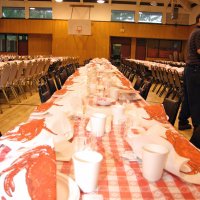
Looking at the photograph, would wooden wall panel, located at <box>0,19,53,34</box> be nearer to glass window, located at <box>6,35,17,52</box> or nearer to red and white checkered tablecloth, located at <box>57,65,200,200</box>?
glass window, located at <box>6,35,17,52</box>

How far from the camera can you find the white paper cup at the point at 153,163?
3.61ft

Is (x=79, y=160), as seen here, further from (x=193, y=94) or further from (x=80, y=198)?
(x=193, y=94)

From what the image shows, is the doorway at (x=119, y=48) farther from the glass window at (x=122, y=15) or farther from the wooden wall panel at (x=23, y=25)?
the wooden wall panel at (x=23, y=25)

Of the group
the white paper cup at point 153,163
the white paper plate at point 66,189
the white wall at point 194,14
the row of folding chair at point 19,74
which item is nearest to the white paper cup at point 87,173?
the white paper plate at point 66,189

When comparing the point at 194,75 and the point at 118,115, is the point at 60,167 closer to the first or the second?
the point at 118,115

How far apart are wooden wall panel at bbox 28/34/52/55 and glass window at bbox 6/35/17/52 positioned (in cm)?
91

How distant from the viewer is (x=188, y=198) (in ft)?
3.44

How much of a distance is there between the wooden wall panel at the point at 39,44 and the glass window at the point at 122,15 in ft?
14.5

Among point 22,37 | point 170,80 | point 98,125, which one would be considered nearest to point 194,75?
point 98,125

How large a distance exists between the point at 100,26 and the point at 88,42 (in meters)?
1.30

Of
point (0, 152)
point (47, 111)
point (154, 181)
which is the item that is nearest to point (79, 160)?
point (154, 181)

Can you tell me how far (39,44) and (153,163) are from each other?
19162 millimetres

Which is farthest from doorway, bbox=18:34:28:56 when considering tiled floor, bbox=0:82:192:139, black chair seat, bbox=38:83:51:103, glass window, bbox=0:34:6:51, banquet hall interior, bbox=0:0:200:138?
black chair seat, bbox=38:83:51:103

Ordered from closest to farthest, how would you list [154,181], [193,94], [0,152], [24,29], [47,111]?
1. [154,181]
2. [0,152]
3. [47,111]
4. [193,94]
5. [24,29]
